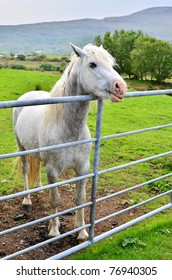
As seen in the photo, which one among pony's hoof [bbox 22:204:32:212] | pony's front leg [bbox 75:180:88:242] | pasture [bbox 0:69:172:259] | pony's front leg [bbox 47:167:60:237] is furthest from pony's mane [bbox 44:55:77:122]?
pony's hoof [bbox 22:204:32:212]

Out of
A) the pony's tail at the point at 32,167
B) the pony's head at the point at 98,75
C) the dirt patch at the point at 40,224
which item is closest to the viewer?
the pony's head at the point at 98,75

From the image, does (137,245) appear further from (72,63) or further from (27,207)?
(72,63)

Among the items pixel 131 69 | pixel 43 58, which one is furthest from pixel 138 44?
pixel 43 58

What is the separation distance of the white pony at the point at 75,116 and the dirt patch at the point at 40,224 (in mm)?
211

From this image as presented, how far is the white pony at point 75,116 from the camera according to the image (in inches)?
126

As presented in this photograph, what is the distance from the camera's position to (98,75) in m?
3.21

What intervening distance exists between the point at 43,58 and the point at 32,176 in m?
50.4

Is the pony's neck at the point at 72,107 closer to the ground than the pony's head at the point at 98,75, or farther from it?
closer to the ground

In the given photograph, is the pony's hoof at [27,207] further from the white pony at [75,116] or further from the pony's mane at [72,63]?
the pony's mane at [72,63]

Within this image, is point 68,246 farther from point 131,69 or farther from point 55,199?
point 131,69

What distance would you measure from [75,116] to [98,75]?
61 centimetres

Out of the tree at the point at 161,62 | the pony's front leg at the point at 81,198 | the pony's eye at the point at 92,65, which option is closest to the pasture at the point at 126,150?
the pony's front leg at the point at 81,198

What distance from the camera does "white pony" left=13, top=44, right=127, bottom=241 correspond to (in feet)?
10.5

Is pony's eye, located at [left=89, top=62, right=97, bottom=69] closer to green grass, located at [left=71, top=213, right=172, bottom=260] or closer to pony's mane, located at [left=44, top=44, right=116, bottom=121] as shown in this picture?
pony's mane, located at [left=44, top=44, right=116, bottom=121]
